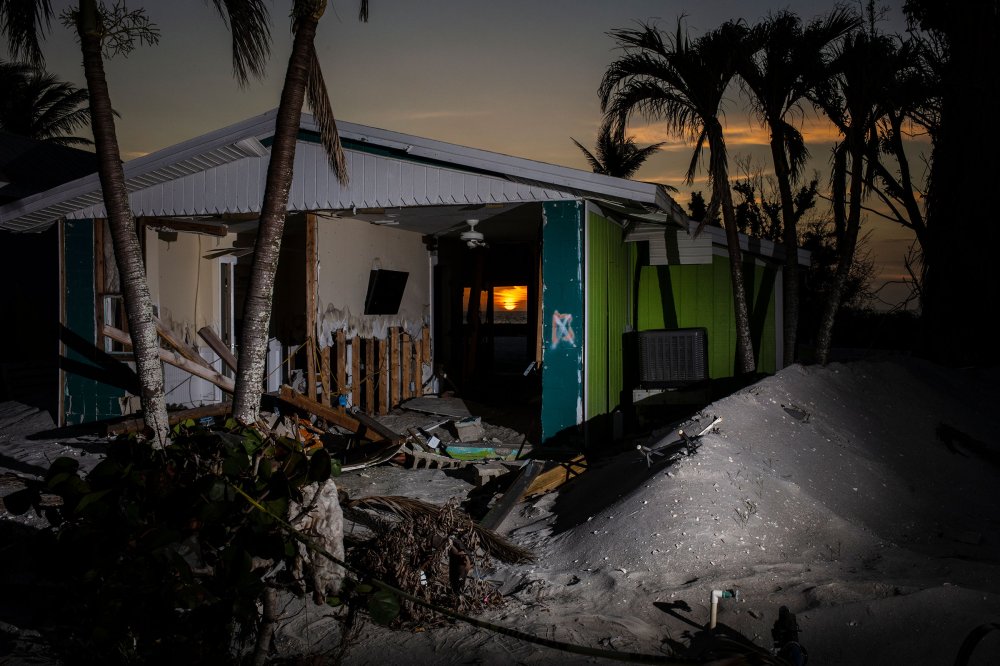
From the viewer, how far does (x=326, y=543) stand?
15.8 ft

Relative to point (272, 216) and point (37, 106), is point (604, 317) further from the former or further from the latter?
point (37, 106)

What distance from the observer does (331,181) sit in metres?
10.3

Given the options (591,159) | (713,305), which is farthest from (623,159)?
(713,305)

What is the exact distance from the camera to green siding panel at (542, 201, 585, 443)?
368 inches

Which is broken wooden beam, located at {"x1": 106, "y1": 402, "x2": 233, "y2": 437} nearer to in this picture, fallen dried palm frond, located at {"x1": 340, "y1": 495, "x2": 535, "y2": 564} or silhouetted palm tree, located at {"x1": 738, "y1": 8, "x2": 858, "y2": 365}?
fallen dried palm frond, located at {"x1": 340, "y1": 495, "x2": 535, "y2": 564}

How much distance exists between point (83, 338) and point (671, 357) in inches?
346

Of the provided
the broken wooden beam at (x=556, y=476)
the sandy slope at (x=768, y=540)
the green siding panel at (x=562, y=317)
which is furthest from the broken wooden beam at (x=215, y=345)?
the broken wooden beam at (x=556, y=476)

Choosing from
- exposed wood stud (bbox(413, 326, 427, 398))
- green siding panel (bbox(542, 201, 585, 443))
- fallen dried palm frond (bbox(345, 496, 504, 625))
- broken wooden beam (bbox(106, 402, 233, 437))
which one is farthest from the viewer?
exposed wood stud (bbox(413, 326, 427, 398))

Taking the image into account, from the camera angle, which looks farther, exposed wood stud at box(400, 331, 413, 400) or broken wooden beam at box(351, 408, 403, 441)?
exposed wood stud at box(400, 331, 413, 400)

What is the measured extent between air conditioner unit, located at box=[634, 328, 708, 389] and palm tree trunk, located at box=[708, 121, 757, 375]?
23.7 inches

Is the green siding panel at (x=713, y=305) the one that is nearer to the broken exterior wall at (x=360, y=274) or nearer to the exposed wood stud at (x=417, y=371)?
the exposed wood stud at (x=417, y=371)

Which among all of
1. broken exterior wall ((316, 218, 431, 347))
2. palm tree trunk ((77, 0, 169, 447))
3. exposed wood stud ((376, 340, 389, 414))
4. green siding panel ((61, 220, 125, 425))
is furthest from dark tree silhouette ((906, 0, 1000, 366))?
green siding panel ((61, 220, 125, 425))

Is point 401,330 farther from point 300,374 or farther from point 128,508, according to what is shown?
point 128,508

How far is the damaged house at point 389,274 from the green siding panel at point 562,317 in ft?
0.06
